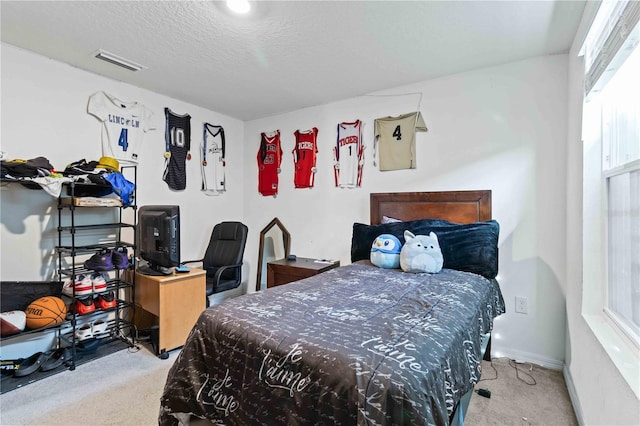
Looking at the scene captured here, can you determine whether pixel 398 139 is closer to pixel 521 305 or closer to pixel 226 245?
pixel 521 305

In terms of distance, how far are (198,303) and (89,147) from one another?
1.75 metres

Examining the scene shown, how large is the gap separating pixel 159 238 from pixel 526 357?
3181 mm

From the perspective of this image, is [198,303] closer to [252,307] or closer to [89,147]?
[252,307]

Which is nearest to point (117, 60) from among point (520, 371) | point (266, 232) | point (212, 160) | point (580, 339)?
point (212, 160)

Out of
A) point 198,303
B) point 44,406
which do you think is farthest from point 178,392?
point 198,303

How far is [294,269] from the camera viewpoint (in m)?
2.97

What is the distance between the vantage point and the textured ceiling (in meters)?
1.85

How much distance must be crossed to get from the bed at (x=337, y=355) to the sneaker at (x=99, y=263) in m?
1.54

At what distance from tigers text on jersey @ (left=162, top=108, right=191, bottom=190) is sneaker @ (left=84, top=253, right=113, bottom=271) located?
1.10 m

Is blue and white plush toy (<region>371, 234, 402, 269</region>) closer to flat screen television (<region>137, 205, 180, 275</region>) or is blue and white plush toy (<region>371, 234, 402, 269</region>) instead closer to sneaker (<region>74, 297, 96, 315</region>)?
flat screen television (<region>137, 205, 180, 275</region>)

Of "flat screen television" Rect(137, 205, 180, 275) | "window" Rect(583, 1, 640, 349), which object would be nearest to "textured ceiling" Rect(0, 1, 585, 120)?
"window" Rect(583, 1, 640, 349)

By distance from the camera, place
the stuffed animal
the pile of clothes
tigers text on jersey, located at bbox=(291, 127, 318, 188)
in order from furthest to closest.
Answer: tigers text on jersey, located at bbox=(291, 127, 318, 188)
the stuffed animal
the pile of clothes

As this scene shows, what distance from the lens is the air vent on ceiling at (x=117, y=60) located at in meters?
2.38

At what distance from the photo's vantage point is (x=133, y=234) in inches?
117
